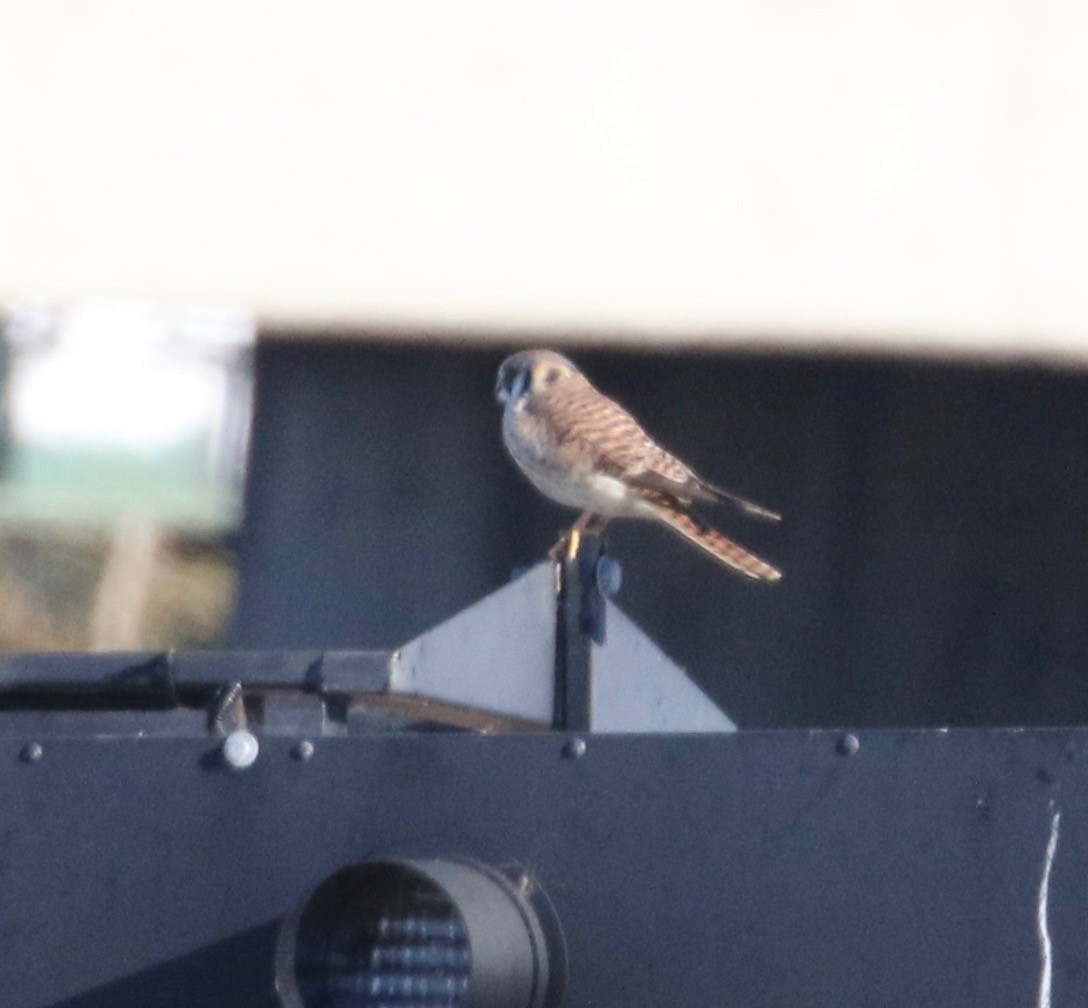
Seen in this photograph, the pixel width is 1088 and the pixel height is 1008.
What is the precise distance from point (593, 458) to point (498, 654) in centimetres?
207

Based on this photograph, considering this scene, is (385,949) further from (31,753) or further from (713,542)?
(713,542)

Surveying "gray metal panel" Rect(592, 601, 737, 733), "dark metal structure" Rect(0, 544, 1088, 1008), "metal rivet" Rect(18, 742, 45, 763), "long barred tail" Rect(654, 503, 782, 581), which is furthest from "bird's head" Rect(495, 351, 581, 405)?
"metal rivet" Rect(18, 742, 45, 763)

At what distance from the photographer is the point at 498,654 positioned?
2.34 metres

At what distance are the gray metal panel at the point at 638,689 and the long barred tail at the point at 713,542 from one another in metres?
1.15

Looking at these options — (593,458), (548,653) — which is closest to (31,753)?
(548,653)

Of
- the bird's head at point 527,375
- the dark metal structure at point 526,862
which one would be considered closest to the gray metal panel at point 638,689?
the dark metal structure at point 526,862

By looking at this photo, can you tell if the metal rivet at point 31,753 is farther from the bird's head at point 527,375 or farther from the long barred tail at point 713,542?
the bird's head at point 527,375

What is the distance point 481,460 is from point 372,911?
4.61 meters

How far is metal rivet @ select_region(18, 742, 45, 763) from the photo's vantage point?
1941mm

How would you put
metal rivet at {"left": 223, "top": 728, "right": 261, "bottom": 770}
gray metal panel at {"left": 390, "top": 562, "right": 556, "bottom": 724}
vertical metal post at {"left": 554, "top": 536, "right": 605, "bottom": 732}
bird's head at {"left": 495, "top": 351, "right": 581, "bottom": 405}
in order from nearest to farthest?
metal rivet at {"left": 223, "top": 728, "right": 261, "bottom": 770} < gray metal panel at {"left": 390, "top": 562, "right": 556, "bottom": 724} < vertical metal post at {"left": 554, "top": 536, "right": 605, "bottom": 732} < bird's head at {"left": 495, "top": 351, "right": 581, "bottom": 405}

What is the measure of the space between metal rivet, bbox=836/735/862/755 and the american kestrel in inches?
90.3

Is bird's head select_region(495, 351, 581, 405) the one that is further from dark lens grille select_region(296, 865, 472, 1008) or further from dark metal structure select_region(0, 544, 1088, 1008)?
dark lens grille select_region(296, 865, 472, 1008)

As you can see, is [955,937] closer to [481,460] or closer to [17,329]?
[481,460]

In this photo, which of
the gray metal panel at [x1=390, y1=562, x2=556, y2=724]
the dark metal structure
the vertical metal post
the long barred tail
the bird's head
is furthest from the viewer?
the bird's head
